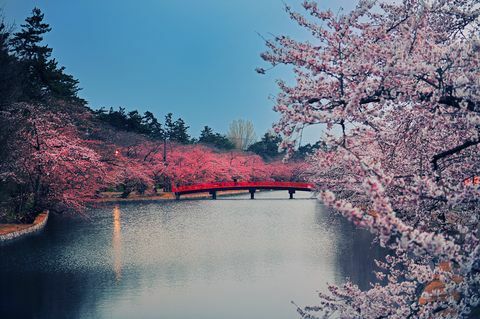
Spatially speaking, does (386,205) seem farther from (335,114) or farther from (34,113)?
(34,113)

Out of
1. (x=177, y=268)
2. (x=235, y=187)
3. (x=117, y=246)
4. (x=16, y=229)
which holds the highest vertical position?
(x=235, y=187)

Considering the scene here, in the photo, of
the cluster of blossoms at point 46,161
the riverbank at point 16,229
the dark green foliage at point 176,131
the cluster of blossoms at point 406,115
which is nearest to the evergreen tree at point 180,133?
the dark green foliage at point 176,131

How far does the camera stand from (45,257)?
20.9 m

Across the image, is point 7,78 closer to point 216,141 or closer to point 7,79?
point 7,79

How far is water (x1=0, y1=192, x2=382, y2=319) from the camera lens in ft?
46.5

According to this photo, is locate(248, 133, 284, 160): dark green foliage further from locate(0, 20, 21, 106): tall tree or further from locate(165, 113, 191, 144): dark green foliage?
locate(0, 20, 21, 106): tall tree

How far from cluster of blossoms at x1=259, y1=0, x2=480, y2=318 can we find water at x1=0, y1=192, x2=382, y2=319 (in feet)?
23.3

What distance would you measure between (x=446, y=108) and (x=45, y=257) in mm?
18781

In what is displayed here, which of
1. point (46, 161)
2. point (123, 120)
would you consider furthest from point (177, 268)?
point (123, 120)

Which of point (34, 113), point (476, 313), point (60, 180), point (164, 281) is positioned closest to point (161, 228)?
point (60, 180)

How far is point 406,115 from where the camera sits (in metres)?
7.23

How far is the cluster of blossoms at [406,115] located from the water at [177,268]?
7.10 metres

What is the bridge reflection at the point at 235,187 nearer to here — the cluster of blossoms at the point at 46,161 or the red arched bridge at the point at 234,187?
the red arched bridge at the point at 234,187

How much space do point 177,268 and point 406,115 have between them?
44.2 feet
